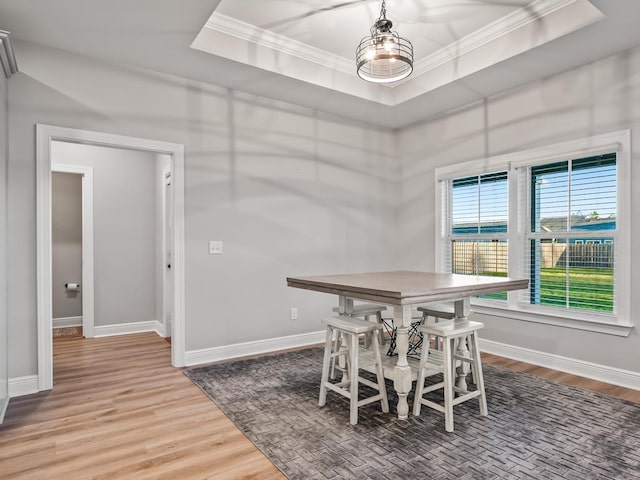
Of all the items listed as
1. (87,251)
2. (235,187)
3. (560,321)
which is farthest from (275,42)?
(560,321)

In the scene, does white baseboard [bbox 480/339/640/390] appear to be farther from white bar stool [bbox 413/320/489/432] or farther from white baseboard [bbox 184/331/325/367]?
white baseboard [bbox 184/331/325/367]

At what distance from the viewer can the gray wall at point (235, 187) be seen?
3000 millimetres

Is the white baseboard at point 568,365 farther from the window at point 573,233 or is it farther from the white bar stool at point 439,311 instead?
the white bar stool at point 439,311

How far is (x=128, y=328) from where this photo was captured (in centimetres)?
495

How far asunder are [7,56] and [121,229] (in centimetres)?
262

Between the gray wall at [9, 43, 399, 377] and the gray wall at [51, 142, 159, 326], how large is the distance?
161 centimetres

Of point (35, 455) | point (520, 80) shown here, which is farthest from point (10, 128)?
point (520, 80)

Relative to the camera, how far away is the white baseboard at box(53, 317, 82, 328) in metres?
5.30

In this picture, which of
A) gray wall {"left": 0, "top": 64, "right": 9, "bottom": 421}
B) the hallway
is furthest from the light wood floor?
gray wall {"left": 0, "top": 64, "right": 9, "bottom": 421}

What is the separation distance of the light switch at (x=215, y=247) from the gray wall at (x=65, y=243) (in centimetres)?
287

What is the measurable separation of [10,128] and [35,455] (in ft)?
7.34

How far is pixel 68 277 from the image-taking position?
547 cm

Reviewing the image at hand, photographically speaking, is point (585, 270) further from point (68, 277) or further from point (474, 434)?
point (68, 277)

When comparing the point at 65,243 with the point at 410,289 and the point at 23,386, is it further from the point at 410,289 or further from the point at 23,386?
the point at 410,289
